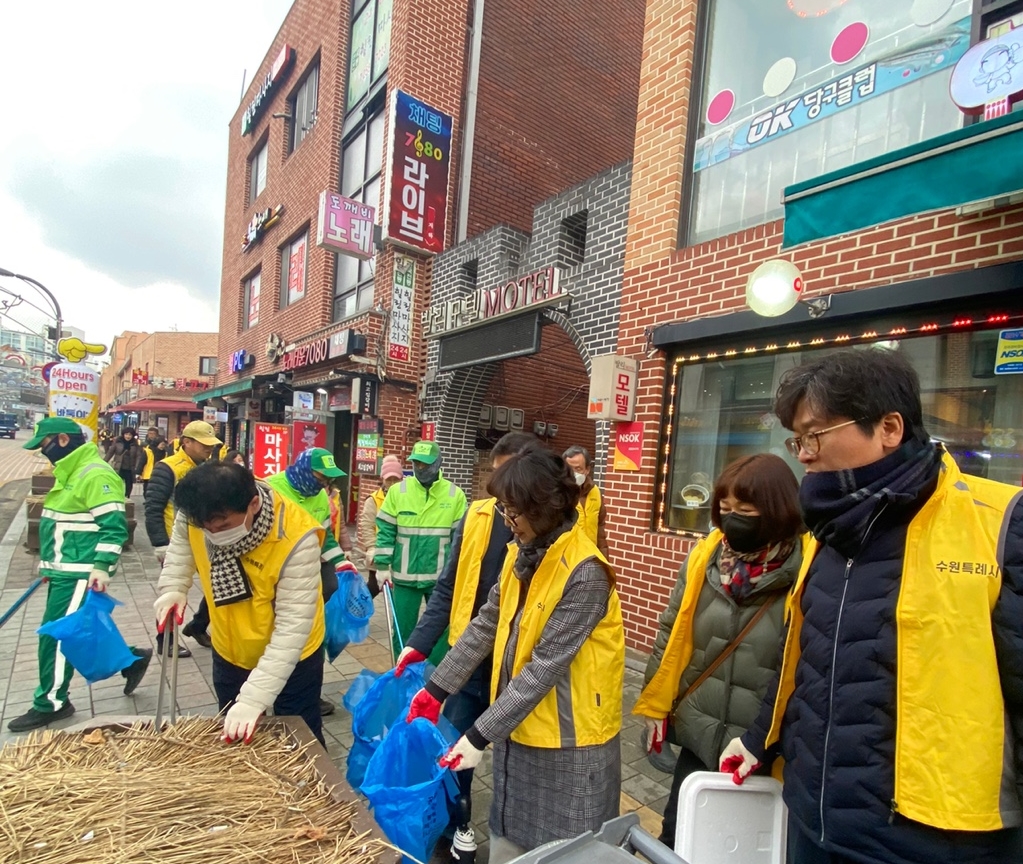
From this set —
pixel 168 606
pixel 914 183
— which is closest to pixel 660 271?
pixel 914 183

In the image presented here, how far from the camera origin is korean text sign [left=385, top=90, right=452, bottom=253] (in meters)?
7.97

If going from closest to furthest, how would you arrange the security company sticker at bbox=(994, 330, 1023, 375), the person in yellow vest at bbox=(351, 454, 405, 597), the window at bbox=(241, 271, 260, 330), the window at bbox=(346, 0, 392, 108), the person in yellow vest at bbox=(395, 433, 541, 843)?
1. the person in yellow vest at bbox=(395, 433, 541, 843)
2. the security company sticker at bbox=(994, 330, 1023, 375)
3. the person in yellow vest at bbox=(351, 454, 405, 597)
4. the window at bbox=(346, 0, 392, 108)
5. the window at bbox=(241, 271, 260, 330)

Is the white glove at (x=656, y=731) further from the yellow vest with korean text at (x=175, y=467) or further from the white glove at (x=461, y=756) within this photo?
the yellow vest with korean text at (x=175, y=467)

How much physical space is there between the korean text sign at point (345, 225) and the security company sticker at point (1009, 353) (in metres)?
7.89

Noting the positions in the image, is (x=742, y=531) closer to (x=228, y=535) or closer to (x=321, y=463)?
(x=228, y=535)

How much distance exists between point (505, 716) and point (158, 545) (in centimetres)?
376

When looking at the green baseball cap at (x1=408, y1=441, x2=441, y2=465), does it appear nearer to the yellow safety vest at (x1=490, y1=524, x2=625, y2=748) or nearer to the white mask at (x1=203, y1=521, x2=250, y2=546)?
the white mask at (x1=203, y1=521, x2=250, y2=546)

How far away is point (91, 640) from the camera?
112 inches

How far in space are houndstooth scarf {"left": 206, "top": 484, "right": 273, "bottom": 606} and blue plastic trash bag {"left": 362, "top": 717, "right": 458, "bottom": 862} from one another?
834mm

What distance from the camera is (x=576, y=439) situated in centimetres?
1041

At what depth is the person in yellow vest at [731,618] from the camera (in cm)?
178

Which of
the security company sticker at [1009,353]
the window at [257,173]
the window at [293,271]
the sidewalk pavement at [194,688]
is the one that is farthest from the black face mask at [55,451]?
the window at [257,173]

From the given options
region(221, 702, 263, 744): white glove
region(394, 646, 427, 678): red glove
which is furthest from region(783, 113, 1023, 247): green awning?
region(221, 702, 263, 744): white glove

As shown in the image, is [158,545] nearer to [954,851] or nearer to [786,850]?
[786,850]
